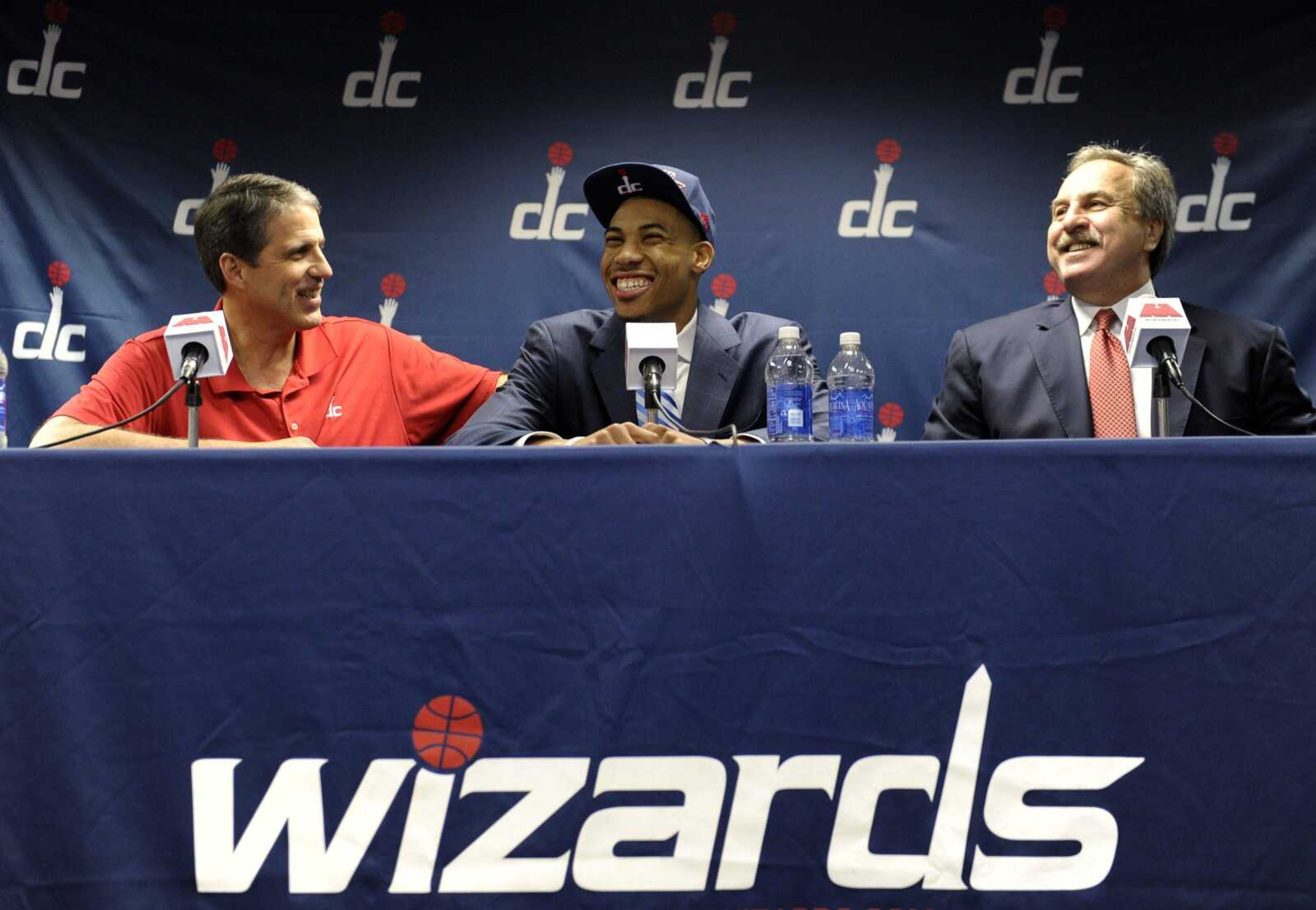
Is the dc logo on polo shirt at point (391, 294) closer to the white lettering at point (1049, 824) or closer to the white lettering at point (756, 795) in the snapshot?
the white lettering at point (756, 795)

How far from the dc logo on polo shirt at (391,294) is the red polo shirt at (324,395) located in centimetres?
51

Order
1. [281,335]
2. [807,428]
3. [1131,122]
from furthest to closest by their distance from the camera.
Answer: [1131,122], [281,335], [807,428]

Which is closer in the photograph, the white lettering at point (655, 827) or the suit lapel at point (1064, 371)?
the white lettering at point (655, 827)

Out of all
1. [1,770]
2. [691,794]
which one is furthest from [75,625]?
[691,794]

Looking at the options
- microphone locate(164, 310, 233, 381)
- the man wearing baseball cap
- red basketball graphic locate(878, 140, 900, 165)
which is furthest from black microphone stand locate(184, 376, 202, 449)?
red basketball graphic locate(878, 140, 900, 165)

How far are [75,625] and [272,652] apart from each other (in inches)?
9.3

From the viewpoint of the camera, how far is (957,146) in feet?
10.6

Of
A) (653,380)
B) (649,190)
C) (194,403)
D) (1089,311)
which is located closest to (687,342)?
(649,190)

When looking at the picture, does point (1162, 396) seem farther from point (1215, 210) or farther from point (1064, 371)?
point (1215, 210)

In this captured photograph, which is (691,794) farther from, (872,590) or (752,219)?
(752,219)

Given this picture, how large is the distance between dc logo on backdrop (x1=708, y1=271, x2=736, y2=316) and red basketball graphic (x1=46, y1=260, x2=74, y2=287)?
161cm

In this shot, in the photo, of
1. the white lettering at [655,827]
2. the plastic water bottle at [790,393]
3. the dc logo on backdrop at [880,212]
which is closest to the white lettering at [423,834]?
the white lettering at [655,827]

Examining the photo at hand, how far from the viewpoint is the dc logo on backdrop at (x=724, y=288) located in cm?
323

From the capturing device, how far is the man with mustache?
2381mm
